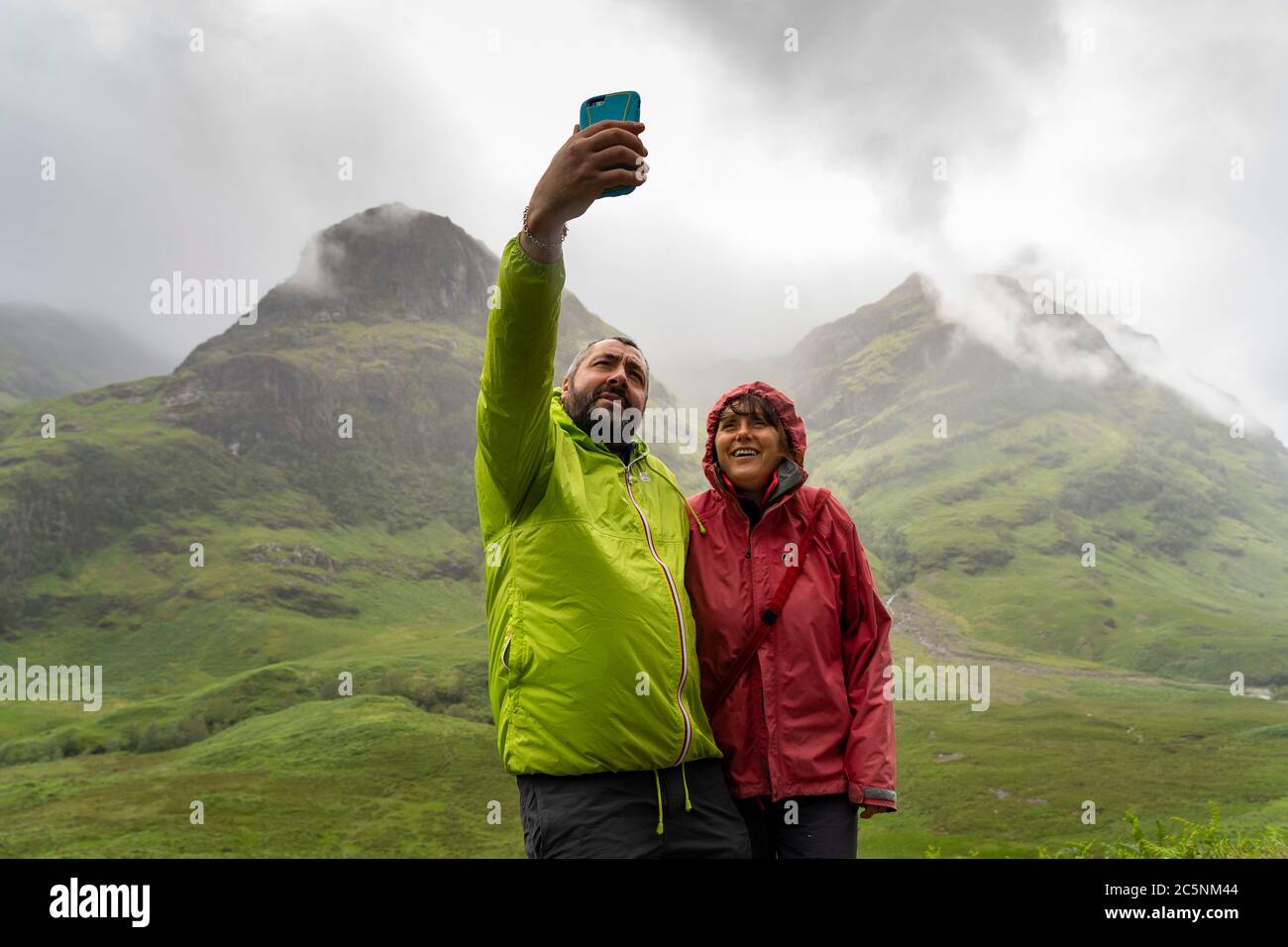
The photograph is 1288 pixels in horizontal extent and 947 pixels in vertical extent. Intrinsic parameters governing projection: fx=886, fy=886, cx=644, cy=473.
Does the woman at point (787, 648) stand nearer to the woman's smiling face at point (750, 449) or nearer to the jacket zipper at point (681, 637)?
the woman's smiling face at point (750, 449)

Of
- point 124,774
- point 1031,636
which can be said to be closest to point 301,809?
point 124,774

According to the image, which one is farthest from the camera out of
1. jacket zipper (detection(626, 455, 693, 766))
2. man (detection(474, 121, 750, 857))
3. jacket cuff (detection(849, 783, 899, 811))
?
jacket cuff (detection(849, 783, 899, 811))

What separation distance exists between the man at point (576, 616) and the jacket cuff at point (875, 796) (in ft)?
2.13

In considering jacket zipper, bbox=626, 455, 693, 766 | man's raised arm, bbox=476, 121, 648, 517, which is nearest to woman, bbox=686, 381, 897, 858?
jacket zipper, bbox=626, 455, 693, 766

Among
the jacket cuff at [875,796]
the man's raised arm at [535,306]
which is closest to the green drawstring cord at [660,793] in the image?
the jacket cuff at [875,796]

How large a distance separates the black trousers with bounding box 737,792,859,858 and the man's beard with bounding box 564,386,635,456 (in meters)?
2.11

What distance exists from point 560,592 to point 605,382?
1.28 m

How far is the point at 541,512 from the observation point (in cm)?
→ 460

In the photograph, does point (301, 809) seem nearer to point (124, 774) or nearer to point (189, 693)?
point (124, 774)

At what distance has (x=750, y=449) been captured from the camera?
536 centimetres

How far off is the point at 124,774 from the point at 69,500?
11693cm

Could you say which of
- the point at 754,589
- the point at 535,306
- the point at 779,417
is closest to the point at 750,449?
the point at 779,417

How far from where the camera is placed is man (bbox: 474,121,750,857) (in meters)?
4.10

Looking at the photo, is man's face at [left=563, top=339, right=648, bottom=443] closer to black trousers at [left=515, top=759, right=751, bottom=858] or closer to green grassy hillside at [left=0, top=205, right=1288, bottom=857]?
black trousers at [left=515, top=759, right=751, bottom=858]
